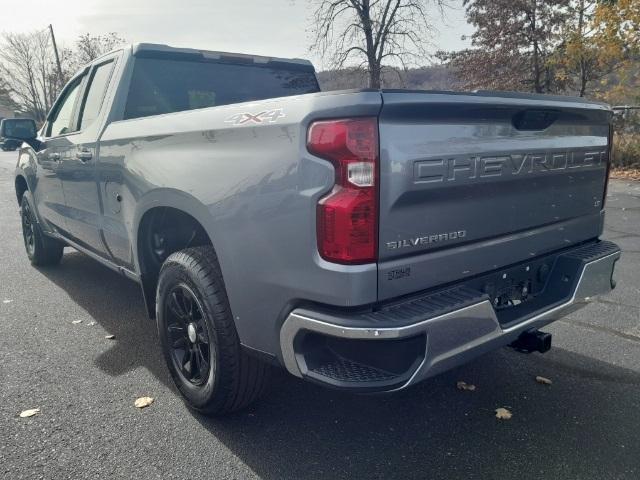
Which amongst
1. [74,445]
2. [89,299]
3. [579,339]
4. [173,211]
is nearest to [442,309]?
[173,211]

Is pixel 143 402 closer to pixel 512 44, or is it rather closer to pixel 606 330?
pixel 606 330

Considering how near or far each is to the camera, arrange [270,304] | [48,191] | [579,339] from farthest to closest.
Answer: [48,191], [579,339], [270,304]

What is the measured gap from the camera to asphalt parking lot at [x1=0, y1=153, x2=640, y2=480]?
7.67 feet

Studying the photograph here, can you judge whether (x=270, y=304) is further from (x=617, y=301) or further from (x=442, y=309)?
(x=617, y=301)

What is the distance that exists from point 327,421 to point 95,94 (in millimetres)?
2939

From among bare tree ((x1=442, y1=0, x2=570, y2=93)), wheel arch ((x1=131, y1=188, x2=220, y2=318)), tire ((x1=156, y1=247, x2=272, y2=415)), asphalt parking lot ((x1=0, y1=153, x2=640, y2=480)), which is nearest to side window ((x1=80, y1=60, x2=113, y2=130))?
wheel arch ((x1=131, y1=188, x2=220, y2=318))

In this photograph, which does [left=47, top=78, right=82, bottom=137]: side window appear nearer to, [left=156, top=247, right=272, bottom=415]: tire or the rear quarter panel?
the rear quarter panel

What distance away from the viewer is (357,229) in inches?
73.7

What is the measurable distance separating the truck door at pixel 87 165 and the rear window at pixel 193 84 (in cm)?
29

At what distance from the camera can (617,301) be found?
433cm

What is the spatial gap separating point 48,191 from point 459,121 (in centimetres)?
396

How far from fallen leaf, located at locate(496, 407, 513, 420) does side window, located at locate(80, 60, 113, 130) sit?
3.23m

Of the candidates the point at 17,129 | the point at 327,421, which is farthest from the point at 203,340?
the point at 17,129

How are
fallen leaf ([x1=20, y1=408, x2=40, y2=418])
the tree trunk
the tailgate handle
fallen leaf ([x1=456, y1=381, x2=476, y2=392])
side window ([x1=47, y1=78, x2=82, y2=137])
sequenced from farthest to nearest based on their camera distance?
the tree trunk, side window ([x1=47, y1=78, x2=82, y2=137]), fallen leaf ([x1=456, y1=381, x2=476, y2=392]), fallen leaf ([x1=20, y1=408, x2=40, y2=418]), the tailgate handle
